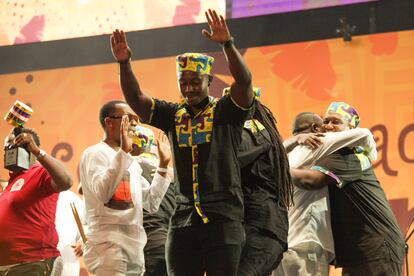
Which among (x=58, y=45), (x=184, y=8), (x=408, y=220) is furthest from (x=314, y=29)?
(x=58, y=45)

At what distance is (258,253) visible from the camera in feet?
11.0

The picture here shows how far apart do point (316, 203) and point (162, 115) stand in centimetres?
147

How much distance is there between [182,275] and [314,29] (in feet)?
13.1

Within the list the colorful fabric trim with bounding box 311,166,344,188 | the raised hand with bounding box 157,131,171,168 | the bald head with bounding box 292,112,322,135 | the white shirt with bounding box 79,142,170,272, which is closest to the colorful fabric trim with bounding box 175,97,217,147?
the white shirt with bounding box 79,142,170,272

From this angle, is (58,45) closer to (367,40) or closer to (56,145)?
(56,145)

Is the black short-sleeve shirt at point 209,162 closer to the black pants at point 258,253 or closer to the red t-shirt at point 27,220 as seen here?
the black pants at point 258,253

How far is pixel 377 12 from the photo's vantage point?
21.5 ft

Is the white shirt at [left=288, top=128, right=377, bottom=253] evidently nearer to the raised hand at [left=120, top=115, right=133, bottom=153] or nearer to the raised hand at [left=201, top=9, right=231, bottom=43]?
the raised hand at [left=120, top=115, right=133, bottom=153]

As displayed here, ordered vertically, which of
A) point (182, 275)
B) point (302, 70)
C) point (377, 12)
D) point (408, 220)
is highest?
point (377, 12)

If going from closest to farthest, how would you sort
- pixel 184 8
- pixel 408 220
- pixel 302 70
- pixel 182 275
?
pixel 182 275, pixel 408 220, pixel 302 70, pixel 184 8

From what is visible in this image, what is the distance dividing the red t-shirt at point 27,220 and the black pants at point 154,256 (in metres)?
0.65

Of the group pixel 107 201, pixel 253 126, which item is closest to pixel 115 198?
pixel 107 201

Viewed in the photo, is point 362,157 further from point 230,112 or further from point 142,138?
point 230,112

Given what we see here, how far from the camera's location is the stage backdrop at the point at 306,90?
A: 6332 mm
